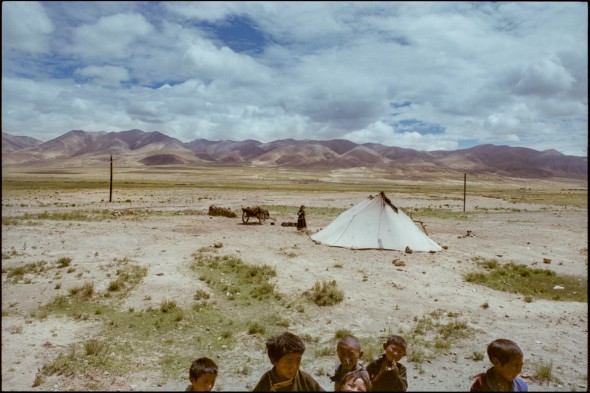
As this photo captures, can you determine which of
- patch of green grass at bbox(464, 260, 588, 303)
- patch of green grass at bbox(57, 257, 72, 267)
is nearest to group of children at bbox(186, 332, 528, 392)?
patch of green grass at bbox(464, 260, 588, 303)

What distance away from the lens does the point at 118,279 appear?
37.0ft

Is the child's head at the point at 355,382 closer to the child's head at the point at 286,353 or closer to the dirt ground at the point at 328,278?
the child's head at the point at 286,353

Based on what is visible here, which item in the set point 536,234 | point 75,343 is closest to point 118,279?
point 75,343

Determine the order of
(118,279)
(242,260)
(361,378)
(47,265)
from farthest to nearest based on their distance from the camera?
(242,260)
(47,265)
(118,279)
(361,378)

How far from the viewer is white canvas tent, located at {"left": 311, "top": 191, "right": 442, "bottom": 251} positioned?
16.8m

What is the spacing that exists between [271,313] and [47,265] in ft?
27.1

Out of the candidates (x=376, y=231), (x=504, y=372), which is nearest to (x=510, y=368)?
(x=504, y=372)

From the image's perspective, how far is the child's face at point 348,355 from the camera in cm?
375

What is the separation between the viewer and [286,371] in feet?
10.6

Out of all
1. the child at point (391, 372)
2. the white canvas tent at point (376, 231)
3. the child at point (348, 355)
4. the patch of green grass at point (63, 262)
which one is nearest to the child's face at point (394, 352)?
the child at point (391, 372)

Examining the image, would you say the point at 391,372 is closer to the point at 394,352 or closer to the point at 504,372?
the point at 394,352

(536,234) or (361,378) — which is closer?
(361,378)

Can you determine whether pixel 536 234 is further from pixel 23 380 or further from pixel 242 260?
pixel 23 380

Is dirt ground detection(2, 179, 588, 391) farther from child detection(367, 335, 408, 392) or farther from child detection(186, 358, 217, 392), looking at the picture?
child detection(186, 358, 217, 392)
